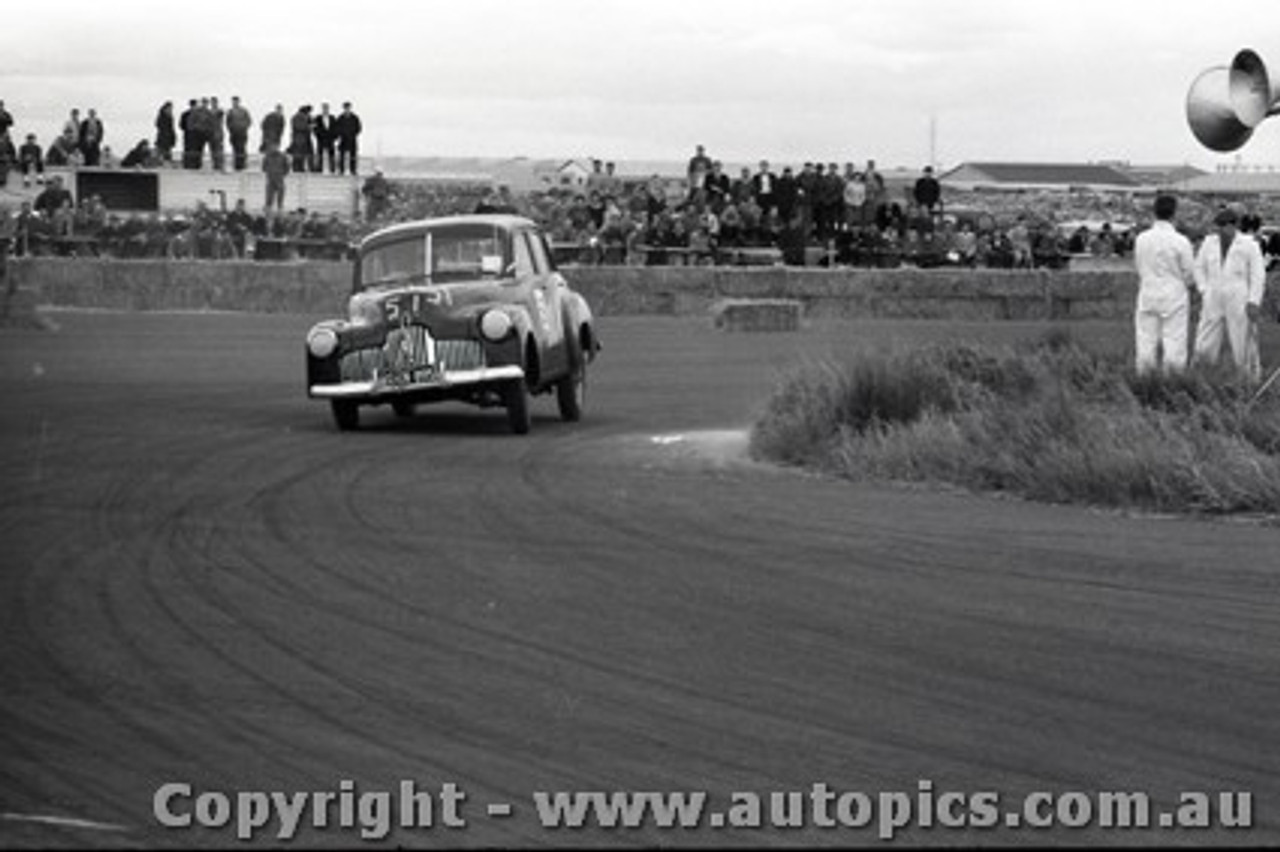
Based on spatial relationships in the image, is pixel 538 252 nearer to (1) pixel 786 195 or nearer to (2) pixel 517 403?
(2) pixel 517 403

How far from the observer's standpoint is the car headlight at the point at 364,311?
20984 millimetres

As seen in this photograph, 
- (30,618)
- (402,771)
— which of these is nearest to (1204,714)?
(402,771)

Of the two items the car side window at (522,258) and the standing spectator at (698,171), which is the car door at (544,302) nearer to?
the car side window at (522,258)

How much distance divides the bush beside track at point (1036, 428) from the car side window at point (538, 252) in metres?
2.88

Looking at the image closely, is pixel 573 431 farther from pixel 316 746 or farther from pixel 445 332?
pixel 316 746

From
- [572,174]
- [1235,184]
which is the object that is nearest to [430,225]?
[572,174]

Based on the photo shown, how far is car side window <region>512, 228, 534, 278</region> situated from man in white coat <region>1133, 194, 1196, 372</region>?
4.71 meters

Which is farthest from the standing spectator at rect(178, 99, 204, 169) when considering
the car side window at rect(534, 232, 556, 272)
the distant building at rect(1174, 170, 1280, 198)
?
the distant building at rect(1174, 170, 1280, 198)

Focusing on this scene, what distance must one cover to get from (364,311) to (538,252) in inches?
73.6

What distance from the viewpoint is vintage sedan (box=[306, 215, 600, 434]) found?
20.6m

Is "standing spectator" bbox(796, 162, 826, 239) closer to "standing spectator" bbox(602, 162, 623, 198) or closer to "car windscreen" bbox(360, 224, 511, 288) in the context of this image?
"standing spectator" bbox(602, 162, 623, 198)

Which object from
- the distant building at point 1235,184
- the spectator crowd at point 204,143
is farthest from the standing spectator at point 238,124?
the distant building at point 1235,184

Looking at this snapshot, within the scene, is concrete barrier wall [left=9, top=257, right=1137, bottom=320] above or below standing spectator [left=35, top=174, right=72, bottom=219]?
below

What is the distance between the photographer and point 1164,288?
22.5 meters
